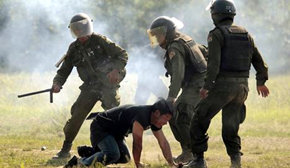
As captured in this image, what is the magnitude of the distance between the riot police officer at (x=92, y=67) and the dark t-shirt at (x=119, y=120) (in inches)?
63.6

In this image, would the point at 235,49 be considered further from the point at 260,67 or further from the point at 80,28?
the point at 80,28

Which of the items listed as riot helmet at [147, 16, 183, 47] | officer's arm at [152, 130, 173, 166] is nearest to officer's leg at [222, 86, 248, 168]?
officer's arm at [152, 130, 173, 166]

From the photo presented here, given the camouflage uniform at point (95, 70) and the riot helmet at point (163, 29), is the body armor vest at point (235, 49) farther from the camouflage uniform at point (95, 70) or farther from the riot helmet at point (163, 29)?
the camouflage uniform at point (95, 70)

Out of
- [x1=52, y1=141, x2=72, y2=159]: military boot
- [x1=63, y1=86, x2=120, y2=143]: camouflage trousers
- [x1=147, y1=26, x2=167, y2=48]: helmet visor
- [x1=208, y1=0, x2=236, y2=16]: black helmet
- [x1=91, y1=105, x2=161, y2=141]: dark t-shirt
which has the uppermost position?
[x1=208, y1=0, x2=236, y2=16]: black helmet

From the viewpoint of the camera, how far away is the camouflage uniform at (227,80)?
23.0 ft

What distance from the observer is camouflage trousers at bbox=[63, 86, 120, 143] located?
905 centimetres

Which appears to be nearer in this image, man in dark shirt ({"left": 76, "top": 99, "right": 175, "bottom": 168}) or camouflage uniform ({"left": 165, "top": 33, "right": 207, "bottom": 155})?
man in dark shirt ({"left": 76, "top": 99, "right": 175, "bottom": 168})

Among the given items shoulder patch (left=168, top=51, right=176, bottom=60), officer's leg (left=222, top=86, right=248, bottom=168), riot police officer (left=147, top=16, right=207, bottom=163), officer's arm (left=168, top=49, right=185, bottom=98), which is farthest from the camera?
riot police officer (left=147, top=16, right=207, bottom=163)

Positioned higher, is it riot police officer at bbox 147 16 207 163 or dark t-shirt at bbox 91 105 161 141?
riot police officer at bbox 147 16 207 163

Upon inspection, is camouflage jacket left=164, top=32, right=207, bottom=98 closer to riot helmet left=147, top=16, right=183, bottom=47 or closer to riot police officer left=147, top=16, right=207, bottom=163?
riot police officer left=147, top=16, right=207, bottom=163

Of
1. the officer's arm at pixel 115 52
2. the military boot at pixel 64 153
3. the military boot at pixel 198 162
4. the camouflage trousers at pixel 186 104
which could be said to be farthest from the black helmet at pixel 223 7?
the military boot at pixel 64 153

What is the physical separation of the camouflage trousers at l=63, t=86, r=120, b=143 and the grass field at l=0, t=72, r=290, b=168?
23.3 inches

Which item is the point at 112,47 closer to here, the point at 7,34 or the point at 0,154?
the point at 0,154

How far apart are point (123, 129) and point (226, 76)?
52.2 inches
